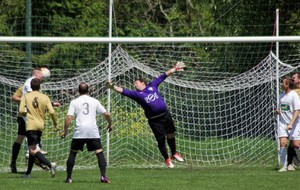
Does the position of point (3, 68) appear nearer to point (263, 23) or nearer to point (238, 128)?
point (238, 128)

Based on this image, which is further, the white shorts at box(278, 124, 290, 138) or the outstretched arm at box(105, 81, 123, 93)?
the white shorts at box(278, 124, 290, 138)

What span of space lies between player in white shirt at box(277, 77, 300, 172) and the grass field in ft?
1.54

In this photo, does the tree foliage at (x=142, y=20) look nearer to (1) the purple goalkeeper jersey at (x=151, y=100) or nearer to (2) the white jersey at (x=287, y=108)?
(1) the purple goalkeeper jersey at (x=151, y=100)

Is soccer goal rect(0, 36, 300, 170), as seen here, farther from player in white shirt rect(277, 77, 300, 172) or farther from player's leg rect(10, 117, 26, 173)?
player's leg rect(10, 117, 26, 173)

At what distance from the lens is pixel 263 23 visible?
21.8 meters

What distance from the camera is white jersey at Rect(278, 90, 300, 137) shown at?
15523 millimetres

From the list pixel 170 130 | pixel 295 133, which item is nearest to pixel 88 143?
pixel 170 130

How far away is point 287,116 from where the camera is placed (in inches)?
625

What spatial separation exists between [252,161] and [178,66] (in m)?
3.49

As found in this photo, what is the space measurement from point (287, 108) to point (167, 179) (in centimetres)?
293

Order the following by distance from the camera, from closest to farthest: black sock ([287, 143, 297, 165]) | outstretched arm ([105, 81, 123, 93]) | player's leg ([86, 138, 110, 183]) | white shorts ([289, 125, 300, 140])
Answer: player's leg ([86, 138, 110, 183]), outstretched arm ([105, 81, 123, 93]), white shorts ([289, 125, 300, 140]), black sock ([287, 143, 297, 165])

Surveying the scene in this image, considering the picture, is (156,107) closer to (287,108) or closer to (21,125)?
(287,108)

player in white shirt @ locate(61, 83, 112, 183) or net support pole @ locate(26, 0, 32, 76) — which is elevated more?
net support pole @ locate(26, 0, 32, 76)

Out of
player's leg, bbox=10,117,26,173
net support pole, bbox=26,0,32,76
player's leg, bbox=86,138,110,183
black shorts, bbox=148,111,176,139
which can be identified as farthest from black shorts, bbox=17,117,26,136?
net support pole, bbox=26,0,32,76
